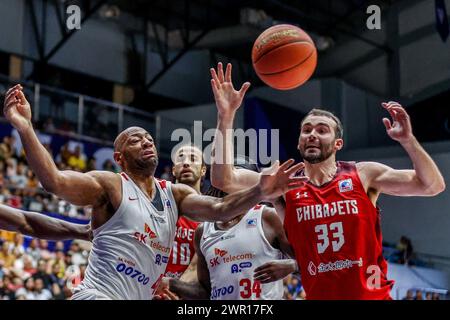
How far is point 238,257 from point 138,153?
3.69ft

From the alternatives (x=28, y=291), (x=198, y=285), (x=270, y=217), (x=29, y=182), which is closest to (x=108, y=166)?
(x=29, y=182)

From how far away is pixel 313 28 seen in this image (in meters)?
21.6

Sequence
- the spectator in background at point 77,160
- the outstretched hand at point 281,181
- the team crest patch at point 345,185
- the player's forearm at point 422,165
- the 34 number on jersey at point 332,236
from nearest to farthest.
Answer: the outstretched hand at point 281,181, the player's forearm at point 422,165, the 34 number on jersey at point 332,236, the team crest patch at point 345,185, the spectator in background at point 77,160

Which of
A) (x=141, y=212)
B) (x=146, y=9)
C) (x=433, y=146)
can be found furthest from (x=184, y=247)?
(x=146, y=9)

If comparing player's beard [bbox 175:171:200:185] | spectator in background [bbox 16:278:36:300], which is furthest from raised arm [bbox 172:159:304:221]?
spectator in background [bbox 16:278:36:300]

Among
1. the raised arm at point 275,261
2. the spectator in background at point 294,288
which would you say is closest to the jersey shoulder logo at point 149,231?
the raised arm at point 275,261

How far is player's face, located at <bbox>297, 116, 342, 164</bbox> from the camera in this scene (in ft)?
16.3

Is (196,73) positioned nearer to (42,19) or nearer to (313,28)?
(313,28)

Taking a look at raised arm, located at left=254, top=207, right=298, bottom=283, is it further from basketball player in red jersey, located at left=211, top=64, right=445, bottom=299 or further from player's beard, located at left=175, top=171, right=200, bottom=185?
player's beard, located at left=175, top=171, right=200, bottom=185

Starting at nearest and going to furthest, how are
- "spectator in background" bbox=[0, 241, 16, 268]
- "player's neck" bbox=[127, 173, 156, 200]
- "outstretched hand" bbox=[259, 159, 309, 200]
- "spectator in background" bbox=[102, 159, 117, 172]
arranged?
"outstretched hand" bbox=[259, 159, 309, 200]
"player's neck" bbox=[127, 173, 156, 200]
"spectator in background" bbox=[0, 241, 16, 268]
"spectator in background" bbox=[102, 159, 117, 172]

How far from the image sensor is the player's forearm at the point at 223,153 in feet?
15.2

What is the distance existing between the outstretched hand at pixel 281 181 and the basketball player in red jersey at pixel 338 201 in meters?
0.42

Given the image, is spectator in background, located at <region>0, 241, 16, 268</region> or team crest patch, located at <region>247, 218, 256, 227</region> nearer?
team crest patch, located at <region>247, 218, 256, 227</region>

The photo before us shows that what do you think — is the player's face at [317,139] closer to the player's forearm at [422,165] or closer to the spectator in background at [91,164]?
the player's forearm at [422,165]
